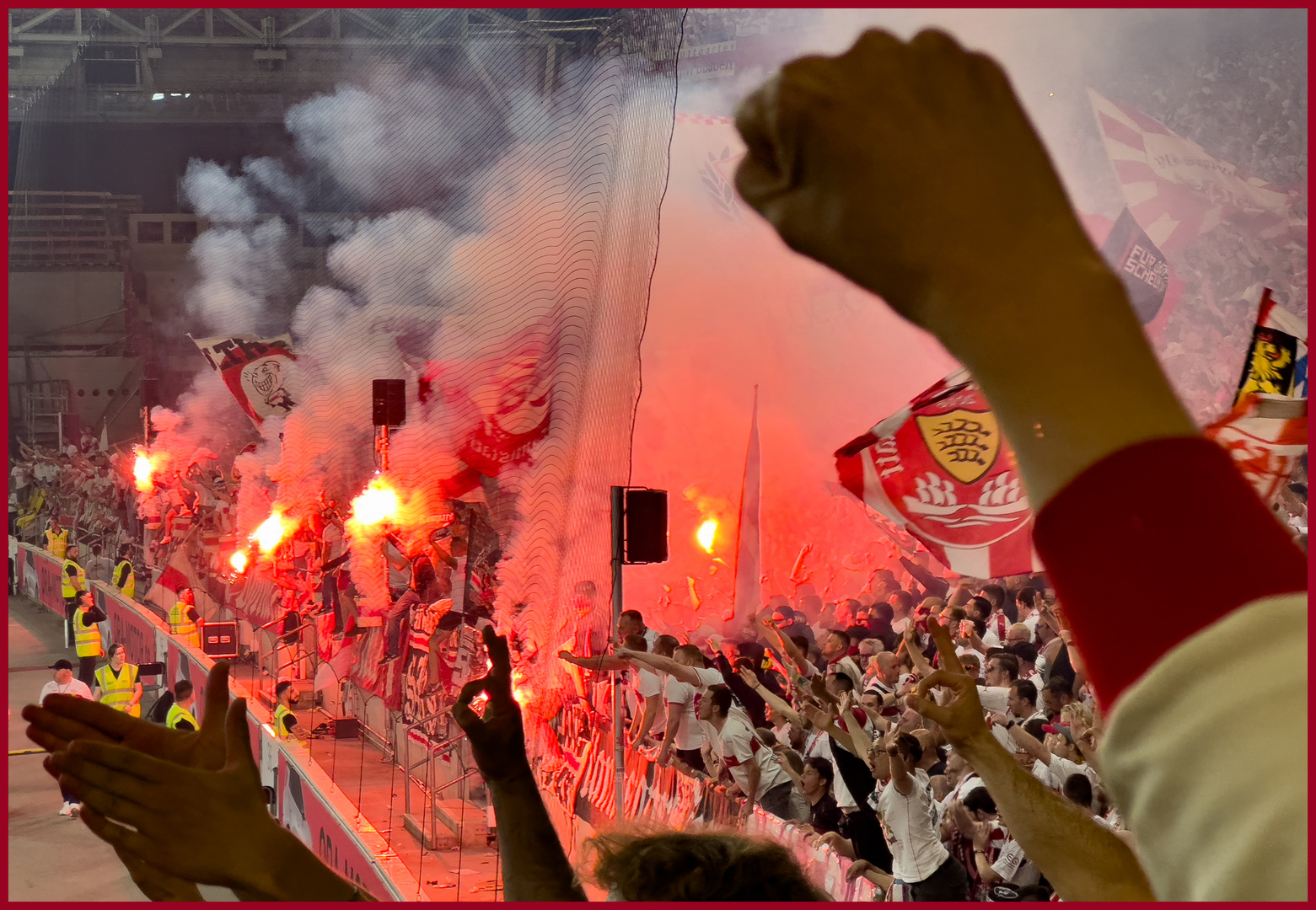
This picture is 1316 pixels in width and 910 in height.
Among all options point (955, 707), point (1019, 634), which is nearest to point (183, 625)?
point (1019, 634)

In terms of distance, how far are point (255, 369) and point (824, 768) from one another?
36.0 ft

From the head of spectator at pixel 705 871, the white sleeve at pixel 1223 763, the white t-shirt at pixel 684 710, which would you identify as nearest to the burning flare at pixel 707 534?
the white t-shirt at pixel 684 710

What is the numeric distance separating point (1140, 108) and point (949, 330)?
32.5ft

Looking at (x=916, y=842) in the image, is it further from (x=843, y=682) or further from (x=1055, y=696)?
(x=1055, y=696)

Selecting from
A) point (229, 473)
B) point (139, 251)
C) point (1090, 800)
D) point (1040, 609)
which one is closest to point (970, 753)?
point (1090, 800)

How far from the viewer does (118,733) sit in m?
0.78

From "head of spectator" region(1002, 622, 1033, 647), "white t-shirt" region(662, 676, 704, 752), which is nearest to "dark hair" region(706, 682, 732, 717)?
"white t-shirt" region(662, 676, 704, 752)

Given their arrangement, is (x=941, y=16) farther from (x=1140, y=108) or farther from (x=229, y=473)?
(x=229, y=473)

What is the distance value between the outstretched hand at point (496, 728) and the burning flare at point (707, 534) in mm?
7775

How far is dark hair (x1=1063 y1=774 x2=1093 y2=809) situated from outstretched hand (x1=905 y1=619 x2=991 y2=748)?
1942 millimetres

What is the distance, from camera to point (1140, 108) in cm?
915

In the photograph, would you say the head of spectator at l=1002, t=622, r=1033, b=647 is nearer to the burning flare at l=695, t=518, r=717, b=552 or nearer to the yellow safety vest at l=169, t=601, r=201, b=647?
the burning flare at l=695, t=518, r=717, b=552

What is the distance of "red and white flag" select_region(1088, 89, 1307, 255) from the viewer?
8.53 meters

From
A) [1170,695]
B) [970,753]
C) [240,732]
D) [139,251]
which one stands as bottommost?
[970,753]
